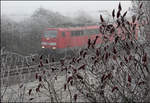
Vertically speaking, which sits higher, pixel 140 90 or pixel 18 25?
pixel 18 25

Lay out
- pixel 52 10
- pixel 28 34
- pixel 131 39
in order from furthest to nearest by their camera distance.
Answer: pixel 52 10, pixel 28 34, pixel 131 39

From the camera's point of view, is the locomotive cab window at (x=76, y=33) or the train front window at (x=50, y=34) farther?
the train front window at (x=50, y=34)

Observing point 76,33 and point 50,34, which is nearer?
point 76,33

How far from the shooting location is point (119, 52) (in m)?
2.21

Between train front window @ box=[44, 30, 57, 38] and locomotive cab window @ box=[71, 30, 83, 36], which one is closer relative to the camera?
locomotive cab window @ box=[71, 30, 83, 36]

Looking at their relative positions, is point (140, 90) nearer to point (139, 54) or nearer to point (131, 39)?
point (139, 54)

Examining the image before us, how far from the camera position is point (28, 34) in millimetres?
13344

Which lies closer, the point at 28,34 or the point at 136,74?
the point at 136,74

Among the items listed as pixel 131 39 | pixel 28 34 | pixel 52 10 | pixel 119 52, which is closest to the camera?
pixel 131 39

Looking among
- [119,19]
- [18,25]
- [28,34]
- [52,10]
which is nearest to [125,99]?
[119,19]

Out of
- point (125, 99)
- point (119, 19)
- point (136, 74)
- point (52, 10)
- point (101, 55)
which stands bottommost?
point (125, 99)

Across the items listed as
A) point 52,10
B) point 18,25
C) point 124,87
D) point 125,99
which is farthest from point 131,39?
point 52,10

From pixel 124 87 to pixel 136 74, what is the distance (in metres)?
0.16

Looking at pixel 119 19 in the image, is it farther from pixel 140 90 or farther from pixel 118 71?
pixel 140 90
